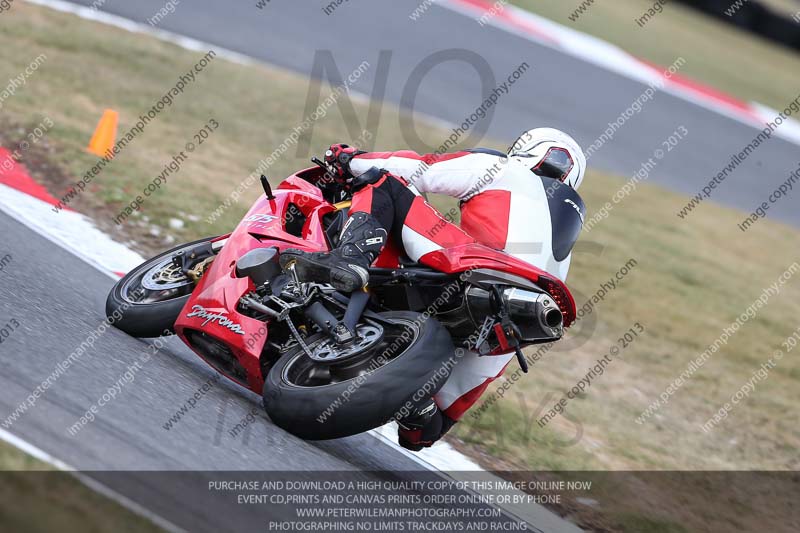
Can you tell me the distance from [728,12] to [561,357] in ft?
52.8

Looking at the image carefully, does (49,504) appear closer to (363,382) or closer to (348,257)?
(363,382)

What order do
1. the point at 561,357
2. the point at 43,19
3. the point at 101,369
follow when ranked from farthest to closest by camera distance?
the point at 43,19 < the point at 561,357 < the point at 101,369

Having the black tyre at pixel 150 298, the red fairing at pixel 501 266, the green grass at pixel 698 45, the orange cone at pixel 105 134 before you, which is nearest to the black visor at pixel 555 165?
the red fairing at pixel 501 266

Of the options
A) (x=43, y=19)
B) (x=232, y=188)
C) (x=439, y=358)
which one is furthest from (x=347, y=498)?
(x=43, y=19)

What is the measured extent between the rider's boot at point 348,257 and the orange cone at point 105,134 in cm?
468

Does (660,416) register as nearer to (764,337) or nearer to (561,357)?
(561,357)

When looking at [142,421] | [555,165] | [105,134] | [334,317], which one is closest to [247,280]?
[334,317]

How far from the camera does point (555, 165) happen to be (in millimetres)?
4906

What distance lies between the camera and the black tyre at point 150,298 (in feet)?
17.3

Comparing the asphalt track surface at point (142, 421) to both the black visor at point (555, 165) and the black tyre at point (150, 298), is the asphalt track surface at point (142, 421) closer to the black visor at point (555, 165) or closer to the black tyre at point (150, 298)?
the black tyre at point (150, 298)

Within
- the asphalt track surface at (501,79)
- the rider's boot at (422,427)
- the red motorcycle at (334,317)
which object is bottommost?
the asphalt track surface at (501,79)

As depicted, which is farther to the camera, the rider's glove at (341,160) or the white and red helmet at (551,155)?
the rider's glove at (341,160)

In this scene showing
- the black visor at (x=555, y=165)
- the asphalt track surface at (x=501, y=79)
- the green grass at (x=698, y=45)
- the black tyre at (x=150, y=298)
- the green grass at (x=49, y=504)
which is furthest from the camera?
the green grass at (x=698, y=45)

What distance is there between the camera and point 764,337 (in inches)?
373
